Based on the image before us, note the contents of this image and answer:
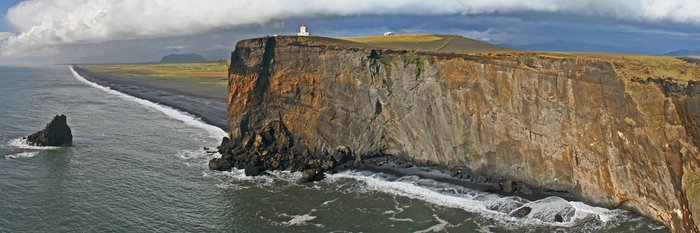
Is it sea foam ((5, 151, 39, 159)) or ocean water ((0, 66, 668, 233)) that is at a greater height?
sea foam ((5, 151, 39, 159))

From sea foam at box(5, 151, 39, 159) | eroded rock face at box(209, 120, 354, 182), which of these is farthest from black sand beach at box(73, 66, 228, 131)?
sea foam at box(5, 151, 39, 159)

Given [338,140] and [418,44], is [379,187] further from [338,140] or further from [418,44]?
[418,44]

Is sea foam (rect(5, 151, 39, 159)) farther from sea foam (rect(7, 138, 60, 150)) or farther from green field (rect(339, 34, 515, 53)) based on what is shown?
green field (rect(339, 34, 515, 53))

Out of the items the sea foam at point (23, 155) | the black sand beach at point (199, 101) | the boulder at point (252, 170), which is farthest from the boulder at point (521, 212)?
the sea foam at point (23, 155)

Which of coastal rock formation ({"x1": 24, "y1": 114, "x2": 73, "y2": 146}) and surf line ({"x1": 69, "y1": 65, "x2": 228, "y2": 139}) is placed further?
surf line ({"x1": 69, "y1": 65, "x2": 228, "y2": 139})

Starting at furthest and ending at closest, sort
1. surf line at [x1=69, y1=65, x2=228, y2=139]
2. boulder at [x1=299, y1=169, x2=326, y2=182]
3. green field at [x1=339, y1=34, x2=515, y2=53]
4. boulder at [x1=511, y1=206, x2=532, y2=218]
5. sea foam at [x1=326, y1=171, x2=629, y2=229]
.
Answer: surf line at [x1=69, y1=65, x2=228, y2=139] < green field at [x1=339, y1=34, x2=515, y2=53] < boulder at [x1=299, y1=169, x2=326, y2=182] < boulder at [x1=511, y1=206, x2=532, y2=218] < sea foam at [x1=326, y1=171, x2=629, y2=229]

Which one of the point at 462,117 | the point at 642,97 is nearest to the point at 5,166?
the point at 462,117

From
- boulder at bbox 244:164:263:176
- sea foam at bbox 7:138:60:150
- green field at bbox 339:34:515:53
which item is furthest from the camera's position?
green field at bbox 339:34:515:53
